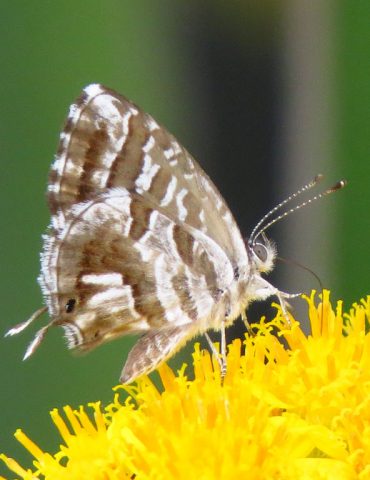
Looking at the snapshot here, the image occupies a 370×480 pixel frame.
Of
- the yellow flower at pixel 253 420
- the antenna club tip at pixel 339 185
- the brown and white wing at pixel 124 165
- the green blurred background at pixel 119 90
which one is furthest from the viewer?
the green blurred background at pixel 119 90

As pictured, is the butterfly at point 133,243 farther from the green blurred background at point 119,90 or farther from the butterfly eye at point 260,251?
the green blurred background at point 119,90

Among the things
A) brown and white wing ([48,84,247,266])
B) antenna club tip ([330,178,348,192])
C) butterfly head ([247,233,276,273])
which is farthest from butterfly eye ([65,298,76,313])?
antenna club tip ([330,178,348,192])

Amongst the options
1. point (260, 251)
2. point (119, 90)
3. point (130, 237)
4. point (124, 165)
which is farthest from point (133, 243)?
point (119, 90)

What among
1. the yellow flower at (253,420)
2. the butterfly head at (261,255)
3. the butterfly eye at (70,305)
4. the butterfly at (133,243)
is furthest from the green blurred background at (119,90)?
the butterfly eye at (70,305)

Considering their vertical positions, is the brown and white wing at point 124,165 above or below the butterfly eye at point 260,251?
above

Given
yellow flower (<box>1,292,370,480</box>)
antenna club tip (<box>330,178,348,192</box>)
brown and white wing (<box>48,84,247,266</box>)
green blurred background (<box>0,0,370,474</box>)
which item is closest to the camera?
yellow flower (<box>1,292,370,480</box>)

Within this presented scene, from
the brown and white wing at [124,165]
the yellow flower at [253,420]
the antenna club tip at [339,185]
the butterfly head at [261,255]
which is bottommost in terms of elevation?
the yellow flower at [253,420]

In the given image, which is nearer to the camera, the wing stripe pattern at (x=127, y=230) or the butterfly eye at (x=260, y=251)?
the wing stripe pattern at (x=127, y=230)

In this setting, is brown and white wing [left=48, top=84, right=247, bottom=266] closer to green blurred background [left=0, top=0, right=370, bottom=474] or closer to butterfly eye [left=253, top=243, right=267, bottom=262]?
butterfly eye [left=253, top=243, right=267, bottom=262]
